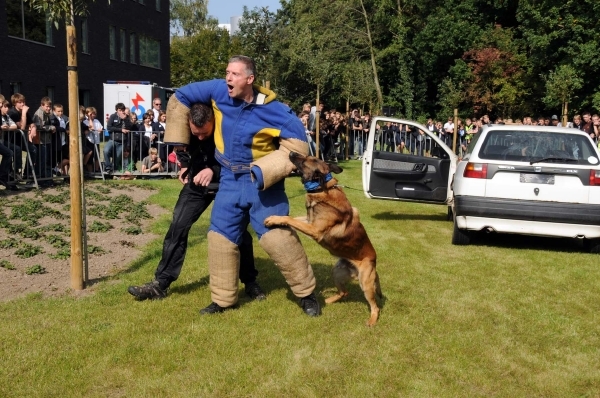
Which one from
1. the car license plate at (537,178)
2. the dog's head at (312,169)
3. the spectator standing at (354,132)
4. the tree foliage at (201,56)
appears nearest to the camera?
the dog's head at (312,169)

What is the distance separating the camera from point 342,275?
5.76 metres

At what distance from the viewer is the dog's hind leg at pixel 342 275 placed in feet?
18.6

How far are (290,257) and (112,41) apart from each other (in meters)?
30.5

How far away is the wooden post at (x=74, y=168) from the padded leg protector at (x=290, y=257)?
1879 millimetres

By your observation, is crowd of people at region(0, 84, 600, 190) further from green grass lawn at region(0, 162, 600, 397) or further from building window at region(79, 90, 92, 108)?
building window at region(79, 90, 92, 108)

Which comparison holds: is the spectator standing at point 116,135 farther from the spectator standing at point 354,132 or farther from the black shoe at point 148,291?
the spectator standing at point 354,132

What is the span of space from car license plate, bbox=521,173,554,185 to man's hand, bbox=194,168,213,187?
4.64 m

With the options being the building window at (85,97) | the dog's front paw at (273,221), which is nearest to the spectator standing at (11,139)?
the dog's front paw at (273,221)

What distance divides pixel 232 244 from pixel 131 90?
844 inches

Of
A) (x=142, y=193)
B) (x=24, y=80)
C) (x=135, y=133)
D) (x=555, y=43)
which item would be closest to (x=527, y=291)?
(x=142, y=193)

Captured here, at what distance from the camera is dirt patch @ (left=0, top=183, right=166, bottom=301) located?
645 centimetres

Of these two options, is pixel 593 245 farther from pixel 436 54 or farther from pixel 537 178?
pixel 436 54

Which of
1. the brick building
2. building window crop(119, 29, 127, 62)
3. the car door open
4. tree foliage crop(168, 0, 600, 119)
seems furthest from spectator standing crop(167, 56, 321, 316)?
building window crop(119, 29, 127, 62)

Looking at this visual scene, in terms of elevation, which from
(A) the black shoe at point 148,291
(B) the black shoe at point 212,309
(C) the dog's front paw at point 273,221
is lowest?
(B) the black shoe at point 212,309
